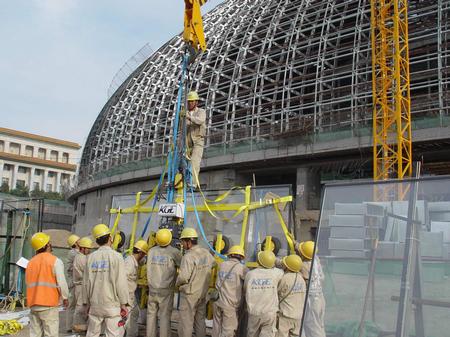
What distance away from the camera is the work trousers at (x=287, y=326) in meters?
6.27

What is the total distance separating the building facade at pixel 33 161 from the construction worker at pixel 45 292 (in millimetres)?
79964

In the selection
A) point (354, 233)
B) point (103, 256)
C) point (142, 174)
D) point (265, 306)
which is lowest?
point (265, 306)

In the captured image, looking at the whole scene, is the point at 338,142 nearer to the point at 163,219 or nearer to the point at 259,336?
the point at 163,219

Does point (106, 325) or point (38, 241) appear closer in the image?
point (106, 325)

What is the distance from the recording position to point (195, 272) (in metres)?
7.02

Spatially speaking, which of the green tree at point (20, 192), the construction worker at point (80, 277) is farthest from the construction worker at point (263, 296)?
the green tree at point (20, 192)

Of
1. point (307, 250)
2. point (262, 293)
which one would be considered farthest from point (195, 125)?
point (262, 293)

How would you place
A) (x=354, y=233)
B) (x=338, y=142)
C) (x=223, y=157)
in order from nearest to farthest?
(x=354, y=233)
(x=338, y=142)
(x=223, y=157)

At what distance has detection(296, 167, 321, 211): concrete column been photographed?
78.5 ft

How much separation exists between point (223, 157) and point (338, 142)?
6885mm

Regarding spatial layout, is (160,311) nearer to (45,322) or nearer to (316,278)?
(45,322)

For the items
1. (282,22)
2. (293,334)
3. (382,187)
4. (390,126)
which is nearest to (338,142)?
(390,126)

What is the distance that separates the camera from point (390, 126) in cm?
2342

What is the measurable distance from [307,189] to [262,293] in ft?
62.3
